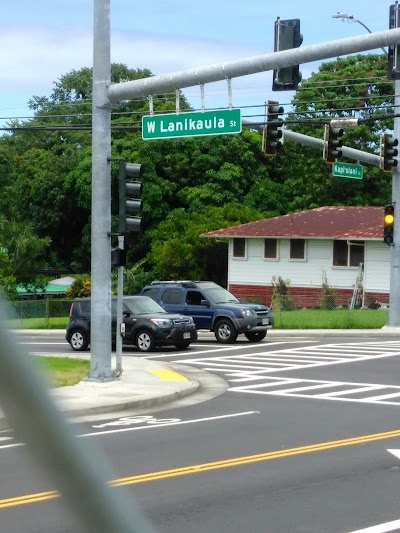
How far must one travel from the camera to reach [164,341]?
28.7 m

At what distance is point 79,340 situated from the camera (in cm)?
3041

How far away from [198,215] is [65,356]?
101ft

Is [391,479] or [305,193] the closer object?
[391,479]

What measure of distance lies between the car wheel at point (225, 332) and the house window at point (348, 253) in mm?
20601

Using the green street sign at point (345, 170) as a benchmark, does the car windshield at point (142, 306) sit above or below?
below

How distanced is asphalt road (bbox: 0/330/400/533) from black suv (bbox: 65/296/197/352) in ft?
22.3

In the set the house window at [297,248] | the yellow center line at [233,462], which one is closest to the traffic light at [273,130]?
the yellow center line at [233,462]

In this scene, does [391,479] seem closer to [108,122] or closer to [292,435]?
[292,435]

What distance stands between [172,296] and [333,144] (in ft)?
24.5

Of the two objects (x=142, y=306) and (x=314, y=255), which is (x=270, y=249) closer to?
(x=314, y=255)

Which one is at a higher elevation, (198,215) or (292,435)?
(198,215)

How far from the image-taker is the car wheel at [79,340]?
30234mm

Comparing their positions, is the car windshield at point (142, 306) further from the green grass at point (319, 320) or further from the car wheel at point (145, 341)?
the green grass at point (319, 320)

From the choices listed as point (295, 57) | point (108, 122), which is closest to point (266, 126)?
point (108, 122)
